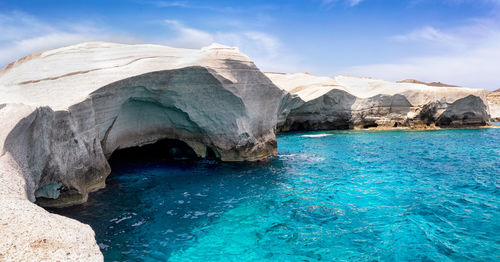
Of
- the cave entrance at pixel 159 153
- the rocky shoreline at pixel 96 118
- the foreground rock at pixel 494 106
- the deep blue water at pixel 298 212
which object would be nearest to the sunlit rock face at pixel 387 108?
the cave entrance at pixel 159 153

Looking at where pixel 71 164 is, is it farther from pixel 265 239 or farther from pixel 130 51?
pixel 130 51

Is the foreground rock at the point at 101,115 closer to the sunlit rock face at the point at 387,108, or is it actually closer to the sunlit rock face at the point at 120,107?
the sunlit rock face at the point at 120,107

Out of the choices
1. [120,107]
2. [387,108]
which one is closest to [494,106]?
[387,108]

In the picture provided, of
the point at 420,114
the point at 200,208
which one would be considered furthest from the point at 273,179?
the point at 420,114

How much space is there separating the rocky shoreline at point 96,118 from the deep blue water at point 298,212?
1196 mm

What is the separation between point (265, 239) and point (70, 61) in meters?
10.4

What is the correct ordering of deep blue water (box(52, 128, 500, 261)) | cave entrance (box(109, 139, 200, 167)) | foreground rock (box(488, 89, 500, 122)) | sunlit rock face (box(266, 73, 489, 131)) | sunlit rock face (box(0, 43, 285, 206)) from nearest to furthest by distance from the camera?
deep blue water (box(52, 128, 500, 261)) → sunlit rock face (box(0, 43, 285, 206)) → cave entrance (box(109, 139, 200, 167)) → sunlit rock face (box(266, 73, 489, 131)) → foreground rock (box(488, 89, 500, 122))

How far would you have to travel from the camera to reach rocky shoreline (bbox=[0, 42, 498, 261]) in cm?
378

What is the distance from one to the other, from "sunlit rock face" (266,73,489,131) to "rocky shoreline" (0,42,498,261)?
1694cm

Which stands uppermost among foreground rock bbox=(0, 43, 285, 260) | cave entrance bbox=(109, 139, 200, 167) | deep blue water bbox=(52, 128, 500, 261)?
foreground rock bbox=(0, 43, 285, 260)

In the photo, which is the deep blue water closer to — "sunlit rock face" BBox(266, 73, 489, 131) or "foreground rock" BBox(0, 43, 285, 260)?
"foreground rock" BBox(0, 43, 285, 260)

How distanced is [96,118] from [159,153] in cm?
724

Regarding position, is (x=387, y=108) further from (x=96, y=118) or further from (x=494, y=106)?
(x=494, y=106)

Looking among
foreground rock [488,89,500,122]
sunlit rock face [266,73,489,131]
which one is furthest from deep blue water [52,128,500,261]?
foreground rock [488,89,500,122]
